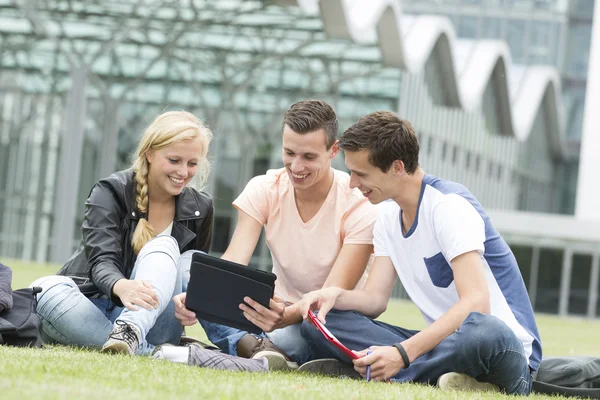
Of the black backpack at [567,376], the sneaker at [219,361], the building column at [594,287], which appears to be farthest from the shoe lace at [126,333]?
the building column at [594,287]

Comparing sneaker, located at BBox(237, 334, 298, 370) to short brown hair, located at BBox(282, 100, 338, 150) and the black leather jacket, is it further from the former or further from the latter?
short brown hair, located at BBox(282, 100, 338, 150)

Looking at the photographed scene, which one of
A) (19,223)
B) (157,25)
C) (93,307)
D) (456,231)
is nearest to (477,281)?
(456,231)

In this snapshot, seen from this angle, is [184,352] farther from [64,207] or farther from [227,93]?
[227,93]

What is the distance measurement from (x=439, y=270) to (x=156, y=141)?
1.78 meters

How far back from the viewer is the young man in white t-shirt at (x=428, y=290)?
5207 millimetres

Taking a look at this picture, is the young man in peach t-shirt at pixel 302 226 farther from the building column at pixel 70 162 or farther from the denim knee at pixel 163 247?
the building column at pixel 70 162

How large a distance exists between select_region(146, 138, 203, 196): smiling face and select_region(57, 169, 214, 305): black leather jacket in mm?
174

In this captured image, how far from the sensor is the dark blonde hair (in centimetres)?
611

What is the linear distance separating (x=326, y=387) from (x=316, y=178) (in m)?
1.57

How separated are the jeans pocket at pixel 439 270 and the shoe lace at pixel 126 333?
4.99ft

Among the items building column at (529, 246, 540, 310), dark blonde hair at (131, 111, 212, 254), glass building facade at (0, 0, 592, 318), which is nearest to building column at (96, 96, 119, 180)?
glass building facade at (0, 0, 592, 318)

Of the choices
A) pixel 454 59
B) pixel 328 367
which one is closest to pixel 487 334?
pixel 328 367

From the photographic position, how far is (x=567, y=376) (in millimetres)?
5656

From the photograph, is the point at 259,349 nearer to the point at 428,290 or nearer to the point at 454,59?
the point at 428,290
